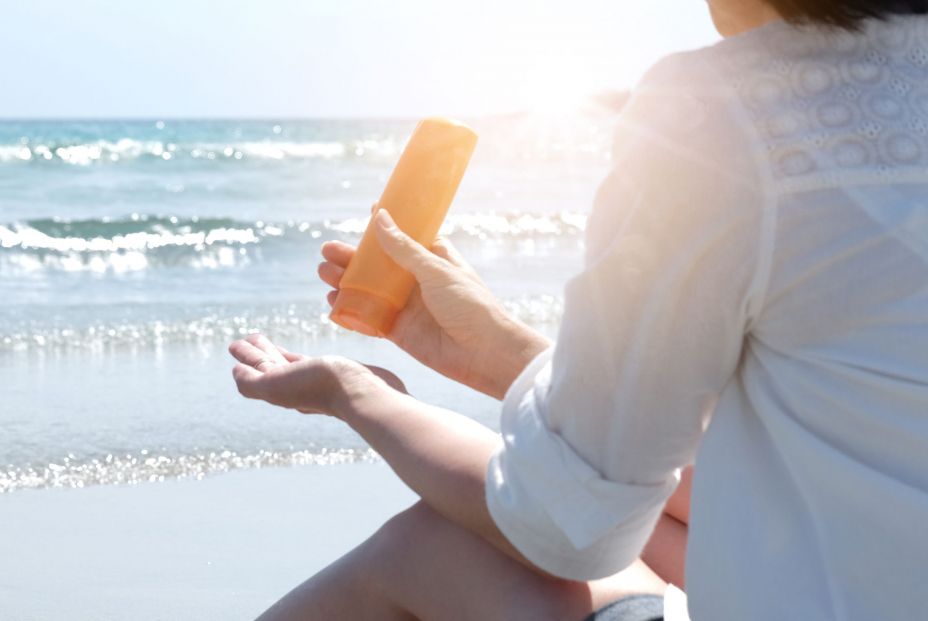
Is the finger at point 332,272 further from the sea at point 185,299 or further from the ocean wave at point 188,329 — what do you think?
the ocean wave at point 188,329

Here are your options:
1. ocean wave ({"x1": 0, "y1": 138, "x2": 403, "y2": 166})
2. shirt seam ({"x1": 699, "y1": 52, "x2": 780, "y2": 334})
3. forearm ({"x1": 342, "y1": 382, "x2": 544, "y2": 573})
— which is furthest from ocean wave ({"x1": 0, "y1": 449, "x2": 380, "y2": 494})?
ocean wave ({"x1": 0, "y1": 138, "x2": 403, "y2": 166})

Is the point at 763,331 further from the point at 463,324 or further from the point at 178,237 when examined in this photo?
the point at 178,237

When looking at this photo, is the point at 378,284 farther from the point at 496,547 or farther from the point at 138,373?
the point at 138,373

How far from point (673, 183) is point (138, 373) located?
11.2ft

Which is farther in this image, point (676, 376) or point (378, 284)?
point (378, 284)

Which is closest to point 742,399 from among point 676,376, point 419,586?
point 676,376

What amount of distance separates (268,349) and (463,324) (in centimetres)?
25

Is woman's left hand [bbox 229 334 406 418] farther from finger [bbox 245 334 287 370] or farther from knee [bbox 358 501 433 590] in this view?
knee [bbox 358 501 433 590]

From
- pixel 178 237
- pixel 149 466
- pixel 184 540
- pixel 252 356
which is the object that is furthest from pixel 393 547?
pixel 178 237

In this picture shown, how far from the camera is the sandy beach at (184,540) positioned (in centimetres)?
245

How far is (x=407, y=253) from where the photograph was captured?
65.9 inches

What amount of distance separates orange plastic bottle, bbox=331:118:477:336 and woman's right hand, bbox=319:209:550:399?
1.3 inches

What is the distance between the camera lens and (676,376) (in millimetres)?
960

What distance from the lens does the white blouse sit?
35.4 inches
